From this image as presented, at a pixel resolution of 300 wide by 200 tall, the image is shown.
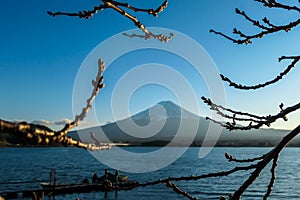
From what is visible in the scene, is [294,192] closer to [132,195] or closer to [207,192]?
[207,192]

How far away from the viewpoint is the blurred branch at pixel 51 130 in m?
0.64

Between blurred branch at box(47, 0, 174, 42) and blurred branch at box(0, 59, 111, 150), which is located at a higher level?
blurred branch at box(47, 0, 174, 42)

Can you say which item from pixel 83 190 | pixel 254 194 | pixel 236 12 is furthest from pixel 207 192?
pixel 236 12

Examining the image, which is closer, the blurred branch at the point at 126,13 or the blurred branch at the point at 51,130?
the blurred branch at the point at 51,130

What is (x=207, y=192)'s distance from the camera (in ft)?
151

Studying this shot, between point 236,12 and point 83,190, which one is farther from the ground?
point 236,12

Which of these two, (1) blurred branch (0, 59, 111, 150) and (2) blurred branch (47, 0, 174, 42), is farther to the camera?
(2) blurred branch (47, 0, 174, 42)

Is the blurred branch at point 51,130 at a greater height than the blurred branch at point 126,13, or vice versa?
the blurred branch at point 126,13

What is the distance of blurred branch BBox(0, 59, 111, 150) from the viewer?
639 mm

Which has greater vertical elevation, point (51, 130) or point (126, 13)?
point (126, 13)

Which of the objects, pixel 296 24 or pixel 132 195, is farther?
pixel 132 195

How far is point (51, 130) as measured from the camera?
79 centimetres

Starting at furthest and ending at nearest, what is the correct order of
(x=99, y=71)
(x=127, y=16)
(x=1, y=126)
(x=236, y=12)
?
1. (x=236, y=12)
2. (x=127, y=16)
3. (x=99, y=71)
4. (x=1, y=126)

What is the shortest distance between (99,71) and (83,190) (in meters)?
34.5
